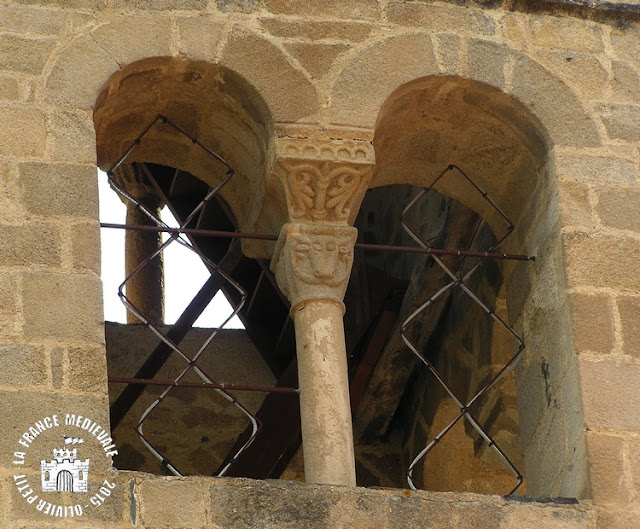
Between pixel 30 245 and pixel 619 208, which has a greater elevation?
pixel 619 208

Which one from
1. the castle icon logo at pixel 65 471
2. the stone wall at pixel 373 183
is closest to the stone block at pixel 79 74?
the stone wall at pixel 373 183

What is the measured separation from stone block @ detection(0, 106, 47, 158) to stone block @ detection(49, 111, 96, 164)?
0.12 ft

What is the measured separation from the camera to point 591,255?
6.07m

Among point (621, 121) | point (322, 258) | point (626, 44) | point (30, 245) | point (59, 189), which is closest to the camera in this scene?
point (30, 245)

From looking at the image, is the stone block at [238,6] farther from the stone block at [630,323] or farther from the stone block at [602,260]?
the stone block at [630,323]

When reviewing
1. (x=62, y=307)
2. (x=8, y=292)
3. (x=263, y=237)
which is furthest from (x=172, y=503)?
(x=263, y=237)

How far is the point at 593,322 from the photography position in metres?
5.92

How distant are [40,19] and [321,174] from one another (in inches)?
44.0

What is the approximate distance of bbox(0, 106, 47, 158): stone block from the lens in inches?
227

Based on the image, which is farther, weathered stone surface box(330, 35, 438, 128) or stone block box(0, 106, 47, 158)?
weathered stone surface box(330, 35, 438, 128)

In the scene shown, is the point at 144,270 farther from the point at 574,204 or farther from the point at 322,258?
the point at 574,204

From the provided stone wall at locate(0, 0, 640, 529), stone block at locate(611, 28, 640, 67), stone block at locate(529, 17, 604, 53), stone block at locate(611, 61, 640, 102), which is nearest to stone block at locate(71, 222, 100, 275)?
stone wall at locate(0, 0, 640, 529)

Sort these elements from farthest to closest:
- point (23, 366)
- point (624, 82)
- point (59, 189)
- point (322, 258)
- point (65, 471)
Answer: point (624, 82)
point (322, 258)
point (59, 189)
point (23, 366)
point (65, 471)

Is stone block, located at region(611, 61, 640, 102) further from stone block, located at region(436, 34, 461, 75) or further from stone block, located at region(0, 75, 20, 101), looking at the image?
stone block, located at region(0, 75, 20, 101)
